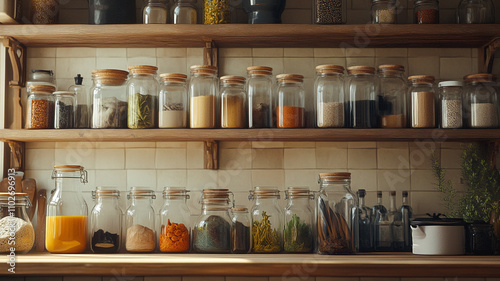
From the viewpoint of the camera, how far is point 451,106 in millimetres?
2162

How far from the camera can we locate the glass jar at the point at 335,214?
2055 mm

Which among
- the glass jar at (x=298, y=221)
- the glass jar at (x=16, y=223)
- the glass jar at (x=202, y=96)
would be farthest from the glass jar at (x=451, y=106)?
the glass jar at (x=16, y=223)

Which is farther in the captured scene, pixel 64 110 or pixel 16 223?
pixel 64 110

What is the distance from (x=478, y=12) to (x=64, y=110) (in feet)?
5.85

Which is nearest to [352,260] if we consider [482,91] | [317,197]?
[317,197]

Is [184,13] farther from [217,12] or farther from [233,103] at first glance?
[233,103]

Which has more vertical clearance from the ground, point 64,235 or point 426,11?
point 426,11

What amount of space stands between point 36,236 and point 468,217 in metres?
1.83

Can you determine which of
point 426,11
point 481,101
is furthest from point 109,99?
point 481,101

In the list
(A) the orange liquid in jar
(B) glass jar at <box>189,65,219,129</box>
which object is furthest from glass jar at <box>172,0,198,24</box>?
(A) the orange liquid in jar

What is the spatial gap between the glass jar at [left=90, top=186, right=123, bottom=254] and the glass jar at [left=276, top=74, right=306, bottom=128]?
76 cm

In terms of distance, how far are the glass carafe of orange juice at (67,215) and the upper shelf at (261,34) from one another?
1.88ft

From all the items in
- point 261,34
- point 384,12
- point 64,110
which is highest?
point 384,12

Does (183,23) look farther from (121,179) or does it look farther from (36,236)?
(36,236)
